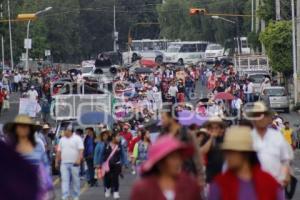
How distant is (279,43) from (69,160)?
4481 cm

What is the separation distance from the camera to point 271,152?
1130 cm

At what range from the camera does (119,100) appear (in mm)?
48938

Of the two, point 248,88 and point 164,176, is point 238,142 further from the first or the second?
point 248,88

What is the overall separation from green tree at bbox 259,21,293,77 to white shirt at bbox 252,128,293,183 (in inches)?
2053

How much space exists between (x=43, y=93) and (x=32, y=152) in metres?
48.0

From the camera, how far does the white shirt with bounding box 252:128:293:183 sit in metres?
11.3

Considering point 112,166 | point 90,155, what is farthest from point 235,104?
point 112,166

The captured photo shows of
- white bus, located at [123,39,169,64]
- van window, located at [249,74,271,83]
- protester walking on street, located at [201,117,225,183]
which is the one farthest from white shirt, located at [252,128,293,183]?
white bus, located at [123,39,169,64]

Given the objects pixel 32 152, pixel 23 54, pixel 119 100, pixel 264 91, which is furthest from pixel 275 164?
pixel 23 54

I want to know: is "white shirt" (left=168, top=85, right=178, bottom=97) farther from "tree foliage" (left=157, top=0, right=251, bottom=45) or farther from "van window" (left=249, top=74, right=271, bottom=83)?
"tree foliage" (left=157, top=0, right=251, bottom=45)

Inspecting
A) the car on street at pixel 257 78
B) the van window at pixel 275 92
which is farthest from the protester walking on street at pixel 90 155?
the car on street at pixel 257 78

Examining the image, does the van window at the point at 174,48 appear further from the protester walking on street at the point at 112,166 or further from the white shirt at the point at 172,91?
the protester walking on street at the point at 112,166

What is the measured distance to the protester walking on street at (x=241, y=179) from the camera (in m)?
7.70

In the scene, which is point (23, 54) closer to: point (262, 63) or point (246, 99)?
point (262, 63)
